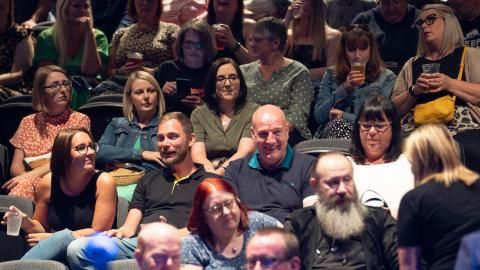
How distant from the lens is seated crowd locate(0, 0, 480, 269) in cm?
667

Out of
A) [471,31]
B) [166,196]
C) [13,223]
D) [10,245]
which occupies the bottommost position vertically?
[10,245]

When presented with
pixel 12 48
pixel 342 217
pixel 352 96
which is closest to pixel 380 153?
pixel 342 217

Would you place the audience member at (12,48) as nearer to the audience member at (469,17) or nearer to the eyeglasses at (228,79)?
the eyeglasses at (228,79)

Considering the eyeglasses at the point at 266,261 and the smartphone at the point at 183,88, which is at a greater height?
the smartphone at the point at 183,88

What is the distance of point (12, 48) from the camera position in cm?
1070

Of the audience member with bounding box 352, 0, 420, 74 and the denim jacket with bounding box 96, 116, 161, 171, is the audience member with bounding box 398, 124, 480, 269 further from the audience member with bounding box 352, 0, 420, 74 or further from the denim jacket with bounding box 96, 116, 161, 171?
the audience member with bounding box 352, 0, 420, 74

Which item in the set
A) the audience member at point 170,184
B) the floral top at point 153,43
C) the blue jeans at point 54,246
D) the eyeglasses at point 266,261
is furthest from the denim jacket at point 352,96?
the eyeglasses at point 266,261

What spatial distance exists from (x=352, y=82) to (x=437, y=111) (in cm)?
64

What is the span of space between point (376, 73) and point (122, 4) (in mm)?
3225

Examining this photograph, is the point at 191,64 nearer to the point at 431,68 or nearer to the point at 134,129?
the point at 134,129

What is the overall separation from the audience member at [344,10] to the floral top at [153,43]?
1.33 metres

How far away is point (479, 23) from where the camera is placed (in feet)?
31.9

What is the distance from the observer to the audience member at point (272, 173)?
7.95m

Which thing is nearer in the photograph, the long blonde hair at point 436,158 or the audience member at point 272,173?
the long blonde hair at point 436,158
